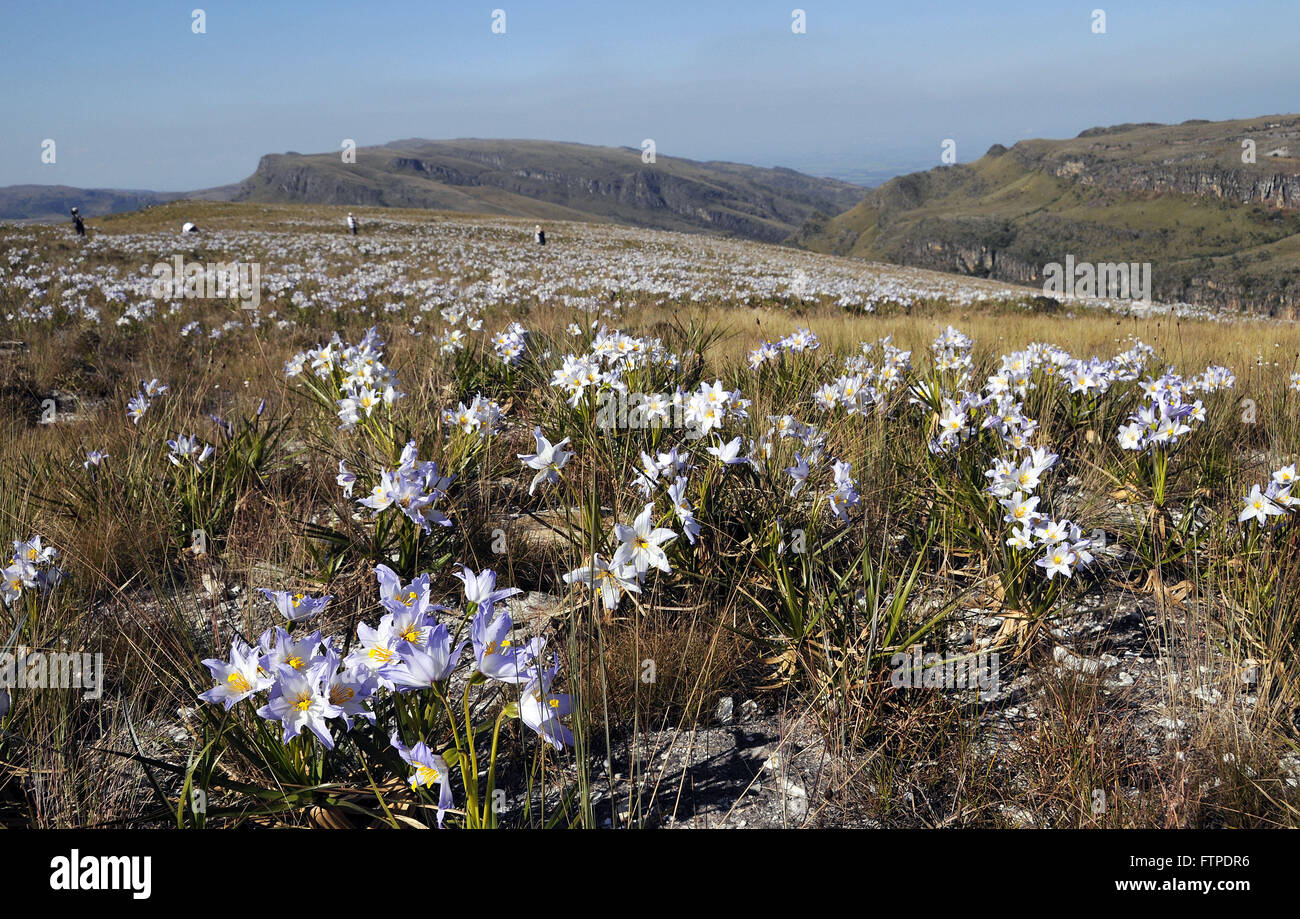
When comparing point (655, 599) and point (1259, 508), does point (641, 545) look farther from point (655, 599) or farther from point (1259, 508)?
point (1259, 508)

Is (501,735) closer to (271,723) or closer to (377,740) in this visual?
(377,740)

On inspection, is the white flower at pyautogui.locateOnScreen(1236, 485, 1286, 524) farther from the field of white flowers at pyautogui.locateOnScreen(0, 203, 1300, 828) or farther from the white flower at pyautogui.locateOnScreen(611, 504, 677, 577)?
the white flower at pyautogui.locateOnScreen(611, 504, 677, 577)

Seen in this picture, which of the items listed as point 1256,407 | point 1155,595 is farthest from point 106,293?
point 1256,407

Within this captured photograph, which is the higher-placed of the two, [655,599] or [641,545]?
[641,545]

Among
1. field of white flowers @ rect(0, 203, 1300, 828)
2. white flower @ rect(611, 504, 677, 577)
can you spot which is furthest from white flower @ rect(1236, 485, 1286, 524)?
white flower @ rect(611, 504, 677, 577)

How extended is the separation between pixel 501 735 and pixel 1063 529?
2532mm

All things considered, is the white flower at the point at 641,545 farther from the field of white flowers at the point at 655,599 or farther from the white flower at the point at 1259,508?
the white flower at the point at 1259,508

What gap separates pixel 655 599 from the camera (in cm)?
322

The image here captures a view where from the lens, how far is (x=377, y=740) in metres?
2.18

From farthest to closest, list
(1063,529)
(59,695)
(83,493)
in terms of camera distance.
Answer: (83,493), (1063,529), (59,695)

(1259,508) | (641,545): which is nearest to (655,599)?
(641,545)

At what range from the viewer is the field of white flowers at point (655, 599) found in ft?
6.97

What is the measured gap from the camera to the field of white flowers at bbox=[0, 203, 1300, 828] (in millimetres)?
2123

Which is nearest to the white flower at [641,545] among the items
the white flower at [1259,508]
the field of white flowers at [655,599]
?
the field of white flowers at [655,599]
